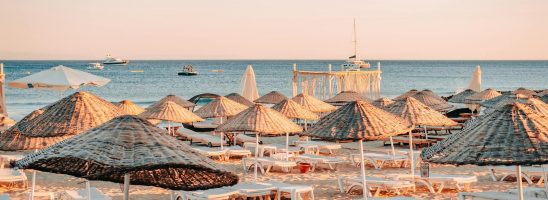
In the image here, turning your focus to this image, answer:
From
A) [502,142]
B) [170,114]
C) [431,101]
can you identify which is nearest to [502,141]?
[502,142]

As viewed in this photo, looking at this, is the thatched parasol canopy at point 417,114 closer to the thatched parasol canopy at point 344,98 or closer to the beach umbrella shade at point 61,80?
the beach umbrella shade at point 61,80

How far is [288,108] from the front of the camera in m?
14.4

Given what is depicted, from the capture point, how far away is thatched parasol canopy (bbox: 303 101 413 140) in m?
8.63

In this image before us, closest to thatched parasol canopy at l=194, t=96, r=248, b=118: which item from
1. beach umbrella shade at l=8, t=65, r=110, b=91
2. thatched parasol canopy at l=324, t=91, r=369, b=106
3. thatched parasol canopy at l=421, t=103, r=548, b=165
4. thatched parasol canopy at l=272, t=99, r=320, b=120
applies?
thatched parasol canopy at l=272, t=99, r=320, b=120

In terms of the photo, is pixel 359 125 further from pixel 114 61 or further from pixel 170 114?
pixel 114 61

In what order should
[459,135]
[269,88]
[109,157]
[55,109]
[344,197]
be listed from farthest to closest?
1. [269,88]
2. [344,197]
3. [55,109]
4. [459,135]
5. [109,157]

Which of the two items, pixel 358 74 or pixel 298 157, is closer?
pixel 298 157

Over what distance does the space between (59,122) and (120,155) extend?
179 inches

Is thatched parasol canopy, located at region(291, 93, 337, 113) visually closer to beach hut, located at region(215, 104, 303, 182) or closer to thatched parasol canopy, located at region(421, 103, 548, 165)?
beach hut, located at region(215, 104, 303, 182)

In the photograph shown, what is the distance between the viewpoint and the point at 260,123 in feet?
37.6

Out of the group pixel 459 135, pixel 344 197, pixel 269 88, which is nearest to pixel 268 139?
pixel 344 197

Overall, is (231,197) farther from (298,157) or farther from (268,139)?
(268,139)

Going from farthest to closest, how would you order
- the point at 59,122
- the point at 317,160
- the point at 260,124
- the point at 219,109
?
the point at 219,109
the point at 317,160
the point at 260,124
the point at 59,122

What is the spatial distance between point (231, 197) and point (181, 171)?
5.07 m
